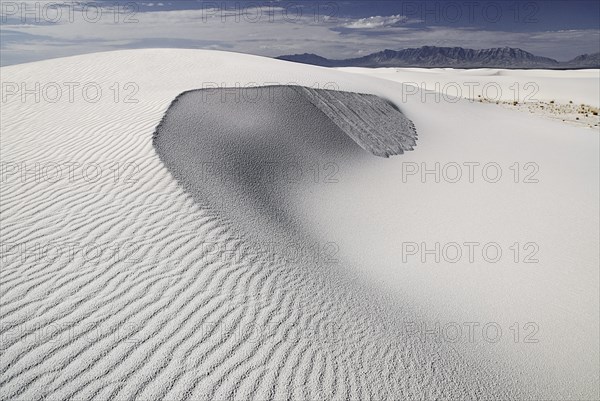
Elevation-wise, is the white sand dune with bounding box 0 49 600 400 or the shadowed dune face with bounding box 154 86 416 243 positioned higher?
the shadowed dune face with bounding box 154 86 416 243

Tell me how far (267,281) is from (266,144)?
502 cm

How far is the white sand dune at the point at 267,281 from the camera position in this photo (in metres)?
3.45

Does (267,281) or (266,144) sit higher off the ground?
(266,144)

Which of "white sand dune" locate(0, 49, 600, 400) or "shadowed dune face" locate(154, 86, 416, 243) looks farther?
"shadowed dune face" locate(154, 86, 416, 243)

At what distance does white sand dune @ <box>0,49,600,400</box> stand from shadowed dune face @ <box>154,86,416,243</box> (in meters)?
0.13

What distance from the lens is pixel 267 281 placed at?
4.66m

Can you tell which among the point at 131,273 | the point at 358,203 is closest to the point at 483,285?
the point at 358,203

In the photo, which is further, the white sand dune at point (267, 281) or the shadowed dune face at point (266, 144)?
the shadowed dune face at point (266, 144)

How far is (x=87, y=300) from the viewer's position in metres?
3.92

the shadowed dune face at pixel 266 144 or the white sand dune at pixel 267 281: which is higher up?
the shadowed dune face at pixel 266 144

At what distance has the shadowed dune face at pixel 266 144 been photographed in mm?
6512

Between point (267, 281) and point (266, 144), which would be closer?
point (267, 281)

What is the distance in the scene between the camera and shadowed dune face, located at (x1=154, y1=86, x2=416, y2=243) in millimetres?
6512

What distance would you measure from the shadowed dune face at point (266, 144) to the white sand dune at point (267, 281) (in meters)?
0.13
